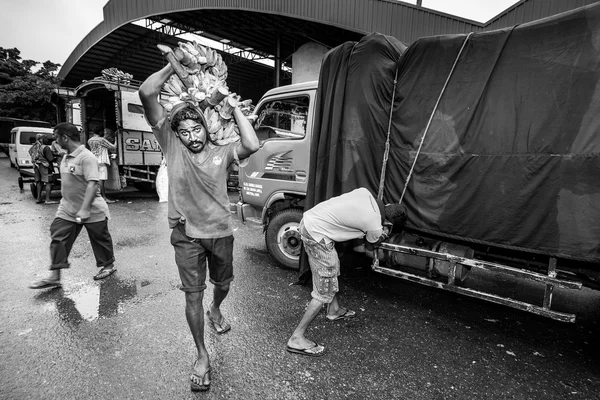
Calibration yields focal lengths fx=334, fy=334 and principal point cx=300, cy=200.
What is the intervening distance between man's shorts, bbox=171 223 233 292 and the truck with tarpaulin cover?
5.15 ft

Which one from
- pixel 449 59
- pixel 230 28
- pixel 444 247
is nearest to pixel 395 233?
pixel 444 247

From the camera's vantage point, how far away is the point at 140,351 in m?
2.71

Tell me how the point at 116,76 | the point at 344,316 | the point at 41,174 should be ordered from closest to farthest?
the point at 344,316 → the point at 41,174 → the point at 116,76

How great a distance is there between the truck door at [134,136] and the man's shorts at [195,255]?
8.24m

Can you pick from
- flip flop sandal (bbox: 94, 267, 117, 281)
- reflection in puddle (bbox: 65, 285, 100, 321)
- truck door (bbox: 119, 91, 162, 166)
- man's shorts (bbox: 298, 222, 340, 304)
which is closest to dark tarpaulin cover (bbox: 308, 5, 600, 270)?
man's shorts (bbox: 298, 222, 340, 304)

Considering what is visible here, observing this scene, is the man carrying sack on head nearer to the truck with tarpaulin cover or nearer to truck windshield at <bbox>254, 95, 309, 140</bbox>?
the truck with tarpaulin cover

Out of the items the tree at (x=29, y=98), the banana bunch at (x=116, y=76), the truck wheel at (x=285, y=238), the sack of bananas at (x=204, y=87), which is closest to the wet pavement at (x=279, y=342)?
the truck wheel at (x=285, y=238)

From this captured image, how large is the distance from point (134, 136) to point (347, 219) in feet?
30.0

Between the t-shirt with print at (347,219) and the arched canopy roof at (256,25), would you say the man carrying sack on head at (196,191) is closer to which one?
the t-shirt with print at (347,219)

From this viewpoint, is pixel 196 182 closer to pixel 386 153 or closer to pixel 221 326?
pixel 221 326

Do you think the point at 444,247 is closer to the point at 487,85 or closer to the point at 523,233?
the point at 523,233

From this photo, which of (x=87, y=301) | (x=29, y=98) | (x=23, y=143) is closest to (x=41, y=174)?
(x=23, y=143)

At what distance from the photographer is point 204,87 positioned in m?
2.20

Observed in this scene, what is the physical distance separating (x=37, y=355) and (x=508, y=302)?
3.85 m
